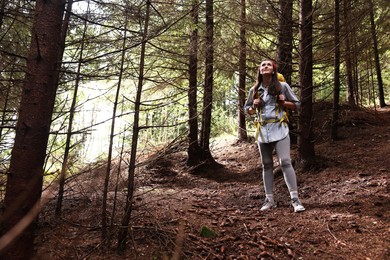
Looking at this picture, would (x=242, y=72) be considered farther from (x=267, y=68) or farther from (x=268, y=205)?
(x=268, y=205)

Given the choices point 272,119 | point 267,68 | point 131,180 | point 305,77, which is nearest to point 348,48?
point 305,77

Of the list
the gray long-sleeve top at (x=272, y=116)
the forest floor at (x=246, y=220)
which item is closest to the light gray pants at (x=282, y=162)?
the gray long-sleeve top at (x=272, y=116)

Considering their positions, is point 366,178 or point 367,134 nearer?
point 366,178

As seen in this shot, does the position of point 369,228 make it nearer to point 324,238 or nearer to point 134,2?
point 324,238

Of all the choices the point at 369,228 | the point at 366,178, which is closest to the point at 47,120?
the point at 369,228

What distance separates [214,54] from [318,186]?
4031mm

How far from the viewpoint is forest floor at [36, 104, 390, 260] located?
3.15 metres

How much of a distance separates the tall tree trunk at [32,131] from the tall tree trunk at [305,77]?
4.52 metres

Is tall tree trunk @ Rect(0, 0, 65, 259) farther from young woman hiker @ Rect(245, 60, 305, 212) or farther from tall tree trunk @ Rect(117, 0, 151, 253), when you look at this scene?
young woman hiker @ Rect(245, 60, 305, 212)

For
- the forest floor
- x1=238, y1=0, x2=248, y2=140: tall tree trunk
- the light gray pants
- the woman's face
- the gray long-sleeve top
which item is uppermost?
x1=238, y1=0, x2=248, y2=140: tall tree trunk

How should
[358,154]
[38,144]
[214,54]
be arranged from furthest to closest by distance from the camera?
1. [214,54]
2. [358,154]
3. [38,144]

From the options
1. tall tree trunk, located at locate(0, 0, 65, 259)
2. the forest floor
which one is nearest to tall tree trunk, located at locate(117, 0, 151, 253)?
the forest floor

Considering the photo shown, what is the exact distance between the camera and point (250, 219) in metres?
4.23

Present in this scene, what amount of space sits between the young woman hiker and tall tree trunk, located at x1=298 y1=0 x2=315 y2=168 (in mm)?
1258
